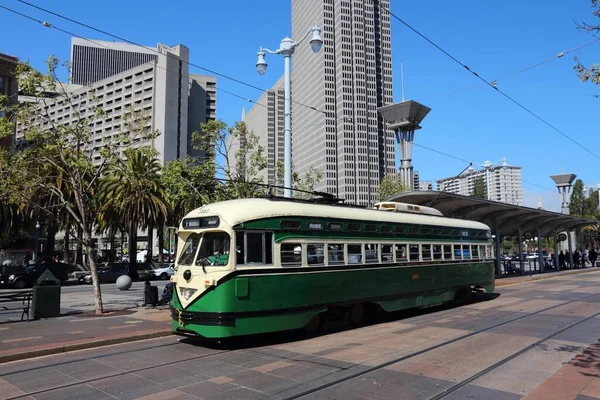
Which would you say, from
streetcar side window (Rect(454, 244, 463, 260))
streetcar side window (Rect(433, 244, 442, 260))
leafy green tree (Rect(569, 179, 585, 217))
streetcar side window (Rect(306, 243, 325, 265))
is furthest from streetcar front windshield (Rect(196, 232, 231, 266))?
leafy green tree (Rect(569, 179, 585, 217))

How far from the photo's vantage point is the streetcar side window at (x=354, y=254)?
11922mm

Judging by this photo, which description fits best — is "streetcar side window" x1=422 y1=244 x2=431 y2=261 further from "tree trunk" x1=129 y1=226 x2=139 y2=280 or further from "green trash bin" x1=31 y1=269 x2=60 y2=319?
"tree trunk" x1=129 y1=226 x2=139 y2=280

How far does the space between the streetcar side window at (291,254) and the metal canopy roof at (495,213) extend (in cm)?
1248

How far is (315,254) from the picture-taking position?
11008mm

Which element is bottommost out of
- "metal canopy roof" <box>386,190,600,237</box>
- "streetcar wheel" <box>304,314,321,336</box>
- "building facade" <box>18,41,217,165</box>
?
"streetcar wheel" <box>304,314,321,336</box>

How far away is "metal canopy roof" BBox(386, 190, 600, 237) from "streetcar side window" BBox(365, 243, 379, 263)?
969 cm

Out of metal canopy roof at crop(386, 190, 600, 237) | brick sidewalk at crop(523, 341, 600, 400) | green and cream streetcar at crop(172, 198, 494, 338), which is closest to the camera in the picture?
brick sidewalk at crop(523, 341, 600, 400)

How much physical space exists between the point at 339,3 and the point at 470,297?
528 feet

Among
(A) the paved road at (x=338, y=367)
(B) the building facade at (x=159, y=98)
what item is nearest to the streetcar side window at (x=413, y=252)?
(A) the paved road at (x=338, y=367)

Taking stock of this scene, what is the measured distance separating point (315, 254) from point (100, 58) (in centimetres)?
20327

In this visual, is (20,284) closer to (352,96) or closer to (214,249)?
(214,249)

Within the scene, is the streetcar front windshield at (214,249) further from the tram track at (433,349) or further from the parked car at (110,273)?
the parked car at (110,273)

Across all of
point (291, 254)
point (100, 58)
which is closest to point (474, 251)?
point (291, 254)

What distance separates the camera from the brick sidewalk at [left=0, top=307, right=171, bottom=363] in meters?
9.75
